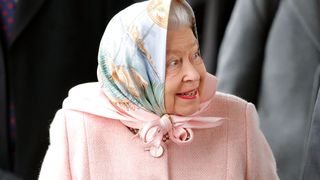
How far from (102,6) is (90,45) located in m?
0.17

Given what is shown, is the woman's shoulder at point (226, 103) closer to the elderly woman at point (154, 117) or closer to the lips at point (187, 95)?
the elderly woman at point (154, 117)

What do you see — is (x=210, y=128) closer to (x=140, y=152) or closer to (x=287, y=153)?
(x=140, y=152)

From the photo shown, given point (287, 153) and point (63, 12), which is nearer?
point (287, 153)

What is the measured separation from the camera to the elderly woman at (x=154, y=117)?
206 centimetres

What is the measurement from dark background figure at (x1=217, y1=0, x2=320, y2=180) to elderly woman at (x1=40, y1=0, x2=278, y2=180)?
75cm

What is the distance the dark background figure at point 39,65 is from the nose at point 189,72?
1.49m

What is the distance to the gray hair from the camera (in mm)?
2067

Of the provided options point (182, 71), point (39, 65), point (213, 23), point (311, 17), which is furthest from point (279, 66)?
point (182, 71)

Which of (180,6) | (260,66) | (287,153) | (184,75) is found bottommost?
(287,153)

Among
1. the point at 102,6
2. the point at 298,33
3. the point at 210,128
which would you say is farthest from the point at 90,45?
the point at 210,128

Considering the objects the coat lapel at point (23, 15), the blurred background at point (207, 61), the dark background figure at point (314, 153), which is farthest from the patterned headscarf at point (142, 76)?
the coat lapel at point (23, 15)

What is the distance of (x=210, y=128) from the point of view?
2.24 meters

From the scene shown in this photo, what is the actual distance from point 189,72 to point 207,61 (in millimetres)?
1675

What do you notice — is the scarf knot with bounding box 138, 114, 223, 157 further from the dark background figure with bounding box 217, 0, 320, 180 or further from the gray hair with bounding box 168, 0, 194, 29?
the dark background figure with bounding box 217, 0, 320, 180
